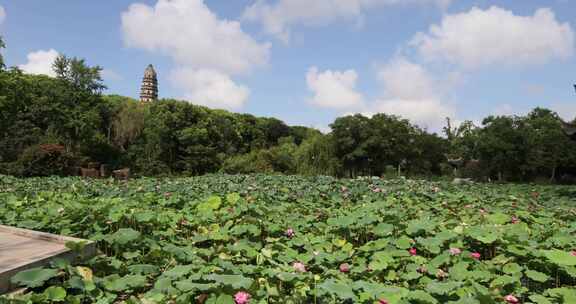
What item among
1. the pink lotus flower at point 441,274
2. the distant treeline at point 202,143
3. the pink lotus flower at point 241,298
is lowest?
the pink lotus flower at point 241,298

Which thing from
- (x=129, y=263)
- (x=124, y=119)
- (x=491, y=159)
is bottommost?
(x=129, y=263)

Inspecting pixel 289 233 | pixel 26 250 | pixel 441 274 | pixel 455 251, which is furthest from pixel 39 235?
pixel 455 251

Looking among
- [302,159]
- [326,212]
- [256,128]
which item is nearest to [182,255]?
[326,212]

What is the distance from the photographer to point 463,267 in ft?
8.36

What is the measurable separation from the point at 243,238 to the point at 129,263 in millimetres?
994

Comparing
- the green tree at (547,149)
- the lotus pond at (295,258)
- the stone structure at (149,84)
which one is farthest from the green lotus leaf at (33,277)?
the stone structure at (149,84)

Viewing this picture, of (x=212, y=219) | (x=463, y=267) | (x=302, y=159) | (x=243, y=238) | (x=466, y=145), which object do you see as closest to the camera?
(x=463, y=267)

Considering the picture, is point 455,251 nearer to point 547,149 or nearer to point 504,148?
point 504,148

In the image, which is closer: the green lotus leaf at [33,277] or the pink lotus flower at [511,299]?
the pink lotus flower at [511,299]

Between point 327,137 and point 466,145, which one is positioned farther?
point 466,145

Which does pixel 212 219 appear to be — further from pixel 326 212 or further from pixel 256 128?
pixel 256 128

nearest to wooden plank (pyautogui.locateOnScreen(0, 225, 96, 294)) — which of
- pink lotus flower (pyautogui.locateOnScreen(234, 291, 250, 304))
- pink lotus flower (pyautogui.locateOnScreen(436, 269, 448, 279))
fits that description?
pink lotus flower (pyautogui.locateOnScreen(234, 291, 250, 304))

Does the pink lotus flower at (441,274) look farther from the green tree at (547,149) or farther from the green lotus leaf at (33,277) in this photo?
the green tree at (547,149)

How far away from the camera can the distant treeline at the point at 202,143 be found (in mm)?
15750
